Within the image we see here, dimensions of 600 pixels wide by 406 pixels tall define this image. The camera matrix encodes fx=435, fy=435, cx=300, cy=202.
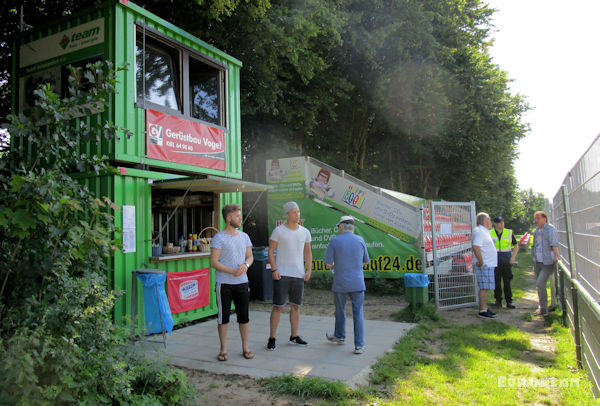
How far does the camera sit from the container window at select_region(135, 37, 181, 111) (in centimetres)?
696

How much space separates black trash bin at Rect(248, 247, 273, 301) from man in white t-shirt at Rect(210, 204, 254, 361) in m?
4.53

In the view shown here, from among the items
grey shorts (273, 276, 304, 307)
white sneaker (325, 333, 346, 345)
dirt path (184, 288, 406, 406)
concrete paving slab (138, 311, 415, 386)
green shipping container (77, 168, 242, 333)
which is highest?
green shipping container (77, 168, 242, 333)

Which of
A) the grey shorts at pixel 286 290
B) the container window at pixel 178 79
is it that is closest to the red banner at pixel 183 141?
the container window at pixel 178 79

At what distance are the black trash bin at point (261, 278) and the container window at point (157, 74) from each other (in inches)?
152

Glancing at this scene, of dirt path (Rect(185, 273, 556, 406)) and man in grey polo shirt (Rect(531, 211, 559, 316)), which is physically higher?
man in grey polo shirt (Rect(531, 211, 559, 316))

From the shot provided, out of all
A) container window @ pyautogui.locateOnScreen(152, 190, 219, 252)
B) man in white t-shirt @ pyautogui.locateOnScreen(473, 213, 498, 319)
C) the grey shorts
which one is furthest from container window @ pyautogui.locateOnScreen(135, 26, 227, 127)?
man in white t-shirt @ pyautogui.locateOnScreen(473, 213, 498, 319)

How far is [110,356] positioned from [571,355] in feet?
17.8

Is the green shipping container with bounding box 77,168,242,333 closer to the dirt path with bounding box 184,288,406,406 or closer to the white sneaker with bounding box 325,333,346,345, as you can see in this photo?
the dirt path with bounding box 184,288,406,406

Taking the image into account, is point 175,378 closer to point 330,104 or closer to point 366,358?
point 366,358

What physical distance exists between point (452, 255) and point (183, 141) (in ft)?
18.7

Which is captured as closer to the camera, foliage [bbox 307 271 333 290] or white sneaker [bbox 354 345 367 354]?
white sneaker [bbox 354 345 367 354]

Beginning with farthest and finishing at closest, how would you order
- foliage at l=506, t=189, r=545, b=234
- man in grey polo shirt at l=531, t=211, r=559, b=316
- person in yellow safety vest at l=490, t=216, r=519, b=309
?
foliage at l=506, t=189, r=545, b=234 → person in yellow safety vest at l=490, t=216, r=519, b=309 → man in grey polo shirt at l=531, t=211, r=559, b=316

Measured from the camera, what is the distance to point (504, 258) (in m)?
9.04

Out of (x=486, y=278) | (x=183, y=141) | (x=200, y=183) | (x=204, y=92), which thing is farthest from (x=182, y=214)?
(x=486, y=278)
